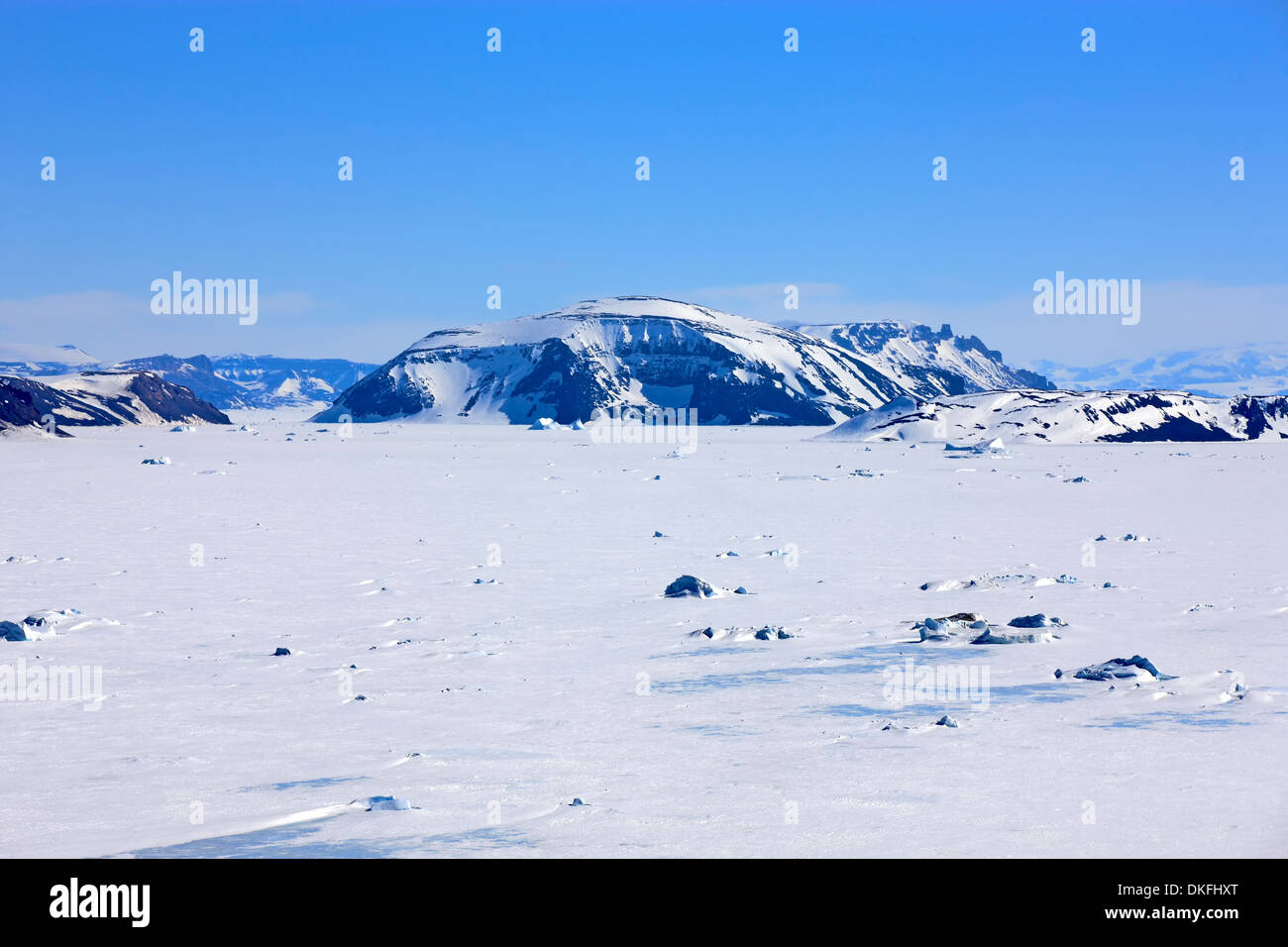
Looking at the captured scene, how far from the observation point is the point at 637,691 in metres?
15.2

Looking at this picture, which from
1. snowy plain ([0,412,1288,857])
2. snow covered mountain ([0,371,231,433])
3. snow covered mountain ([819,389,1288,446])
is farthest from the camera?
snow covered mountain ([0,371,231,433])

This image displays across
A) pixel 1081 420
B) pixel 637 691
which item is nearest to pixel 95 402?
pixel 1081 420

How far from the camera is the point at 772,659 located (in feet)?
55.9

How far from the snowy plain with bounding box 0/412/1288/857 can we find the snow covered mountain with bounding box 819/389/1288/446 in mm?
90491

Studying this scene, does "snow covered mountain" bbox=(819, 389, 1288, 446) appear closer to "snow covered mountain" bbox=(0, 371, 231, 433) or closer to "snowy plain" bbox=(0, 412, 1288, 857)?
"snowy plain" bbox=(0, 412, 1288, 857)

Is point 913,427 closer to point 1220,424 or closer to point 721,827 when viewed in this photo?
point 1220,424

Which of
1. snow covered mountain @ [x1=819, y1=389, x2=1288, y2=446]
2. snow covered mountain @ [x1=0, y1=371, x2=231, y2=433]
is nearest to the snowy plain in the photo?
snow covered mountain @ [x1=819, y1=389, x2=1288, y2=446]

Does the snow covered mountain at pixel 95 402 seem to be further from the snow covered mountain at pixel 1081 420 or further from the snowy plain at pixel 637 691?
the snowy plain at pixel 637 691

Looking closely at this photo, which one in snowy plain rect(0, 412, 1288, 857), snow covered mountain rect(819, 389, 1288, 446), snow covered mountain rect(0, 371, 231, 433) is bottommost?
snowy plain rect(0, 412, 1288, 857)

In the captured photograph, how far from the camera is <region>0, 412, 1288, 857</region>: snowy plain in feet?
31.3

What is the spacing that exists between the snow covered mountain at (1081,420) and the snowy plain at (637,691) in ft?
297

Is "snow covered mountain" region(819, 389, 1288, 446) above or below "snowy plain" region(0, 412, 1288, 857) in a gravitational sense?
above
